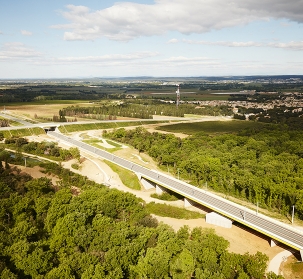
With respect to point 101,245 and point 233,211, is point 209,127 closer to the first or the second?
point 233,211

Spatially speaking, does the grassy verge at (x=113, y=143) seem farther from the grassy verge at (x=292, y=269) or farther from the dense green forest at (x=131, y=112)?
the grassy verge at (x=292, y=269)

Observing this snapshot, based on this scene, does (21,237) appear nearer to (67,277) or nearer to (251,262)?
(67,277)

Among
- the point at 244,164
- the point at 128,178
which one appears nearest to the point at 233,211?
the point at 244,164

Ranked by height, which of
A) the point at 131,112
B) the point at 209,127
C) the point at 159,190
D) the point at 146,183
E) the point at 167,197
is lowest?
the point at 167,197

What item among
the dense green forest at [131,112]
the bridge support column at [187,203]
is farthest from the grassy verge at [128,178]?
the dense green forest at [131,112]

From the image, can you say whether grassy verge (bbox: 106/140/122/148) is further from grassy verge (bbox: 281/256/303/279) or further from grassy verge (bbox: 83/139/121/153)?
grassy verge (bbox: 281/256/303/279)

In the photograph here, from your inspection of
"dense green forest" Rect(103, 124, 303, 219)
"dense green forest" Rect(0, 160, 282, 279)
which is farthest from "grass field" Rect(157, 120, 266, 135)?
"dense green forest" Rect(0, 160, 282, 279)
